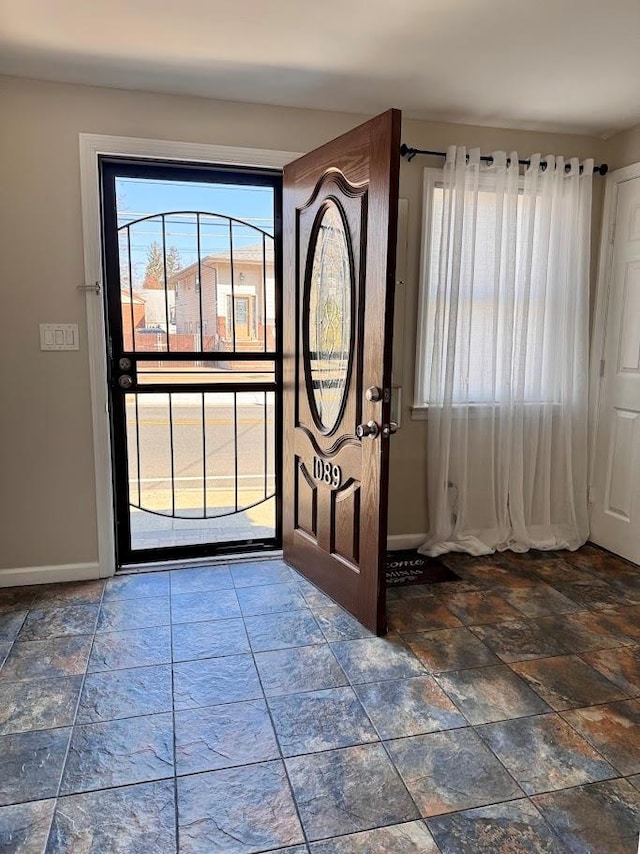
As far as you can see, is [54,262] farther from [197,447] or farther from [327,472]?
[327,472]

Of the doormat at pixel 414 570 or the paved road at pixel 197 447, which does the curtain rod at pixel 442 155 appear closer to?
the paved road at pixel 197 447

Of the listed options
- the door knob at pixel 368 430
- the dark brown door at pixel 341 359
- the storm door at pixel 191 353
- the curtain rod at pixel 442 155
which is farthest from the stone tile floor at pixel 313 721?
the curtain rod at pixel 442 155

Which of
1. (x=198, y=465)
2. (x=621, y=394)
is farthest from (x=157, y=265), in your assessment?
(x=621, y=394)

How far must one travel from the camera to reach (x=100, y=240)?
2799mm

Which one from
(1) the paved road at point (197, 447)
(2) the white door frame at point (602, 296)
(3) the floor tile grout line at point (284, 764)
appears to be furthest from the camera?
(2) the white door frame at point (602, 296)

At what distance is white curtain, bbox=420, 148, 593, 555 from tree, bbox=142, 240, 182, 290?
1.37 metres

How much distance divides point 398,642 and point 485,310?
1836 millimetres

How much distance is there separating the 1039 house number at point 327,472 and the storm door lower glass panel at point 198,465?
567 mm

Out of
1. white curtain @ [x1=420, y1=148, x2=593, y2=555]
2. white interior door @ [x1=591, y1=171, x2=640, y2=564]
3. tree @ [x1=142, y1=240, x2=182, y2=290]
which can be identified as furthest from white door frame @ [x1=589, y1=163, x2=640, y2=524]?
tree @ [x1=142, y1=240, x2=182, y2=290]

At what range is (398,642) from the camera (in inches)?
95.0

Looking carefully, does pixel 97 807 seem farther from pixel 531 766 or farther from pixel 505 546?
pixel 505 546

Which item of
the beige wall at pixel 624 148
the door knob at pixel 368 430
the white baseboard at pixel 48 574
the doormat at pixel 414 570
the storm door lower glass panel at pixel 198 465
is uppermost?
the beige wall at pixel 624 148

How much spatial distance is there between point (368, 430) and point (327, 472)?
45cm

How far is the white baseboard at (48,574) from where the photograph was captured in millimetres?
2889
